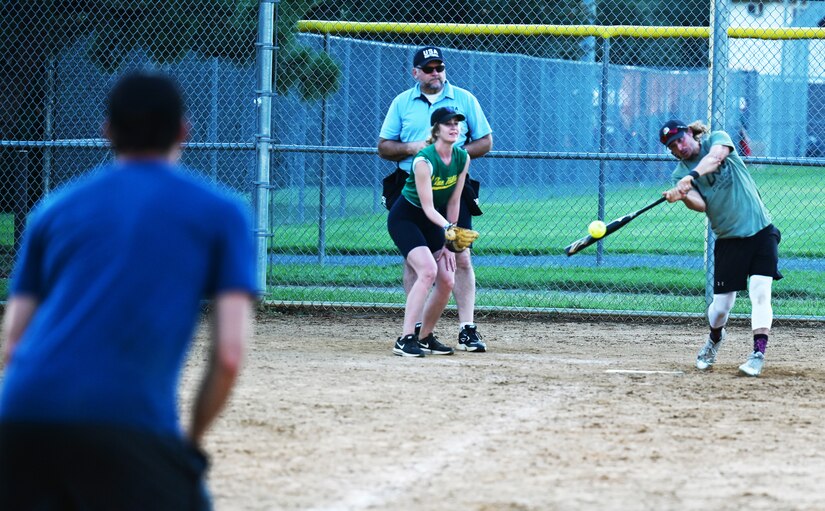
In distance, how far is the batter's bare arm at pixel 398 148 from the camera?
346 inches

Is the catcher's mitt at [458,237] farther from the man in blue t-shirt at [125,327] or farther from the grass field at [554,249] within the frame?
the man in blue t-shirt at [125,327]

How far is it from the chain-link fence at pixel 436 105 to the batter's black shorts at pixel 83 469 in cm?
796

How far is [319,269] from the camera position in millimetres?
12508

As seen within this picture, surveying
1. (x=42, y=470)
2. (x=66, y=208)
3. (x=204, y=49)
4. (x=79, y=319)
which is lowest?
(x=42, y=470)

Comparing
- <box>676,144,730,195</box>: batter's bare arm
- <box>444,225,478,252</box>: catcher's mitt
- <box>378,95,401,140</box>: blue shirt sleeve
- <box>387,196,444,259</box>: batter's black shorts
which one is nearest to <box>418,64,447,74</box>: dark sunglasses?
<box>378,95,401,140</box>: blue shirt sleeve

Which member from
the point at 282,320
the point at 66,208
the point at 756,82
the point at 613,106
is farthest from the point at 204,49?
the point at 66,208

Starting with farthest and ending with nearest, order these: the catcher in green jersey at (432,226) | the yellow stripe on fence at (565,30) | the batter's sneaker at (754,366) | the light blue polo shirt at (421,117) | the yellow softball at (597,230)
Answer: the yellow stripe on fence at (565,30)
the light blue polo shirt at (421,117)
the catcher in green jersey at (432,226)
the batter's sneaker at (754,366)
the yellow softball at (597,230)

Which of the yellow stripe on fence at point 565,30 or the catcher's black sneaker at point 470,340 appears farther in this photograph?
the yellow stripe on fence at point 565,30

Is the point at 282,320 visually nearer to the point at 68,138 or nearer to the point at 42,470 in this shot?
the point at 68,138

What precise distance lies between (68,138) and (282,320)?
345cm

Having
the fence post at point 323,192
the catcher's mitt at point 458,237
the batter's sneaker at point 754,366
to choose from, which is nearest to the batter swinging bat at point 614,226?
the catcher's mitt at point 458,237

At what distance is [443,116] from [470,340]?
1.60 m

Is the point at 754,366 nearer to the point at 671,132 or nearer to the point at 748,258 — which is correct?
the point at 748,258

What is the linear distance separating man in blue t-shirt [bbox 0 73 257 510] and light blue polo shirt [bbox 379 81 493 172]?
20.6ft
